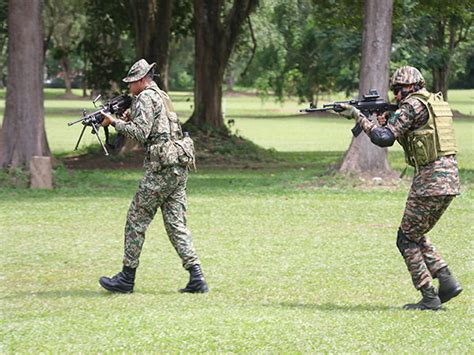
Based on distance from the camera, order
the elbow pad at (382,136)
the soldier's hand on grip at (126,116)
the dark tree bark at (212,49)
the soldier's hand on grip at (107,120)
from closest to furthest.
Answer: the elbow pad at (382,136) → the soldier's hand on grip at (107,120) → the soldier's hand on grip at (126,116) → the dark tree bark at (212,49)

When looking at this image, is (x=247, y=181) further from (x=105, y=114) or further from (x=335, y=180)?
(x=105, y=114)

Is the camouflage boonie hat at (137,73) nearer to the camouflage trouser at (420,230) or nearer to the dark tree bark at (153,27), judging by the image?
the camouflage trouser at (420,230)

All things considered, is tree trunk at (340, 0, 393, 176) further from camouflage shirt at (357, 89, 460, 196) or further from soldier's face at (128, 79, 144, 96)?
camouflage shirt at (357, 89, 460, 196)

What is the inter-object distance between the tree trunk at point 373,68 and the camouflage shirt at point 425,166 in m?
11.3

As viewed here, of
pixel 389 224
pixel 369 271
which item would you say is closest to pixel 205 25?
pixel 389 224

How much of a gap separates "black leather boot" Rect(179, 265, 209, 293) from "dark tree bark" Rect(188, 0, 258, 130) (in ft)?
65.6

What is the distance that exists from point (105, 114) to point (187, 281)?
216 cm

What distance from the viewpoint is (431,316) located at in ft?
27.0

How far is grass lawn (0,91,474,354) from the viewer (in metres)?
7.33

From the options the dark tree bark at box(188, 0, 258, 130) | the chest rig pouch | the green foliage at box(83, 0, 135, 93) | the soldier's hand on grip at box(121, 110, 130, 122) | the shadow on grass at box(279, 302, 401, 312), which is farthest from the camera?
the green foliage at box(83, 0, 135, 93)

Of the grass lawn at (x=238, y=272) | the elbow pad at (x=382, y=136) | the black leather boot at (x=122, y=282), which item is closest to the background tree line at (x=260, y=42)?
the black leather boot at (x=122, y=282)

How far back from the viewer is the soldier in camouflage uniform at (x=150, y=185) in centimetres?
909

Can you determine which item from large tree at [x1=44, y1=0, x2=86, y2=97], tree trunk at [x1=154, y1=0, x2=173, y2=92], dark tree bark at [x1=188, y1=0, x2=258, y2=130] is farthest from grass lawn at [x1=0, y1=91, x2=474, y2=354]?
large tree at [x1=44, y1=0, x2=86, y2=97]

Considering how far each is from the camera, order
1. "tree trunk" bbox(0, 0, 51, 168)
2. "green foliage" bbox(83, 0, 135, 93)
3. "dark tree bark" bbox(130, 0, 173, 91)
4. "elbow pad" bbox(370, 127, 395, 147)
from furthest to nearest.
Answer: "green foliage" bbox(83, 0, 135, 93) < "dark tree bark" bbox(130, 0, 173, 91) < "tree trunk" bbox(0, 0, 51, 168) < "elbow pad" bbox(370, 127, 395, 147)
